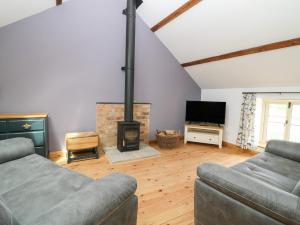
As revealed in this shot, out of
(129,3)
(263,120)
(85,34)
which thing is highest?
(129,3)

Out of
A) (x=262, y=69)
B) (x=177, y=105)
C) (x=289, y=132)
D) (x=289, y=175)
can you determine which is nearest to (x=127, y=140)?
(x=177, y=105)

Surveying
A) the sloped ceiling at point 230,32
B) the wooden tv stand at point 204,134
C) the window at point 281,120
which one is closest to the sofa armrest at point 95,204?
the sloped ceiling at point 230,32

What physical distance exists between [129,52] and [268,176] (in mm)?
3099

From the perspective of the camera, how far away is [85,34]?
3.34 m

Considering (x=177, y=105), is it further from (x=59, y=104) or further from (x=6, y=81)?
(x=6, y=81)

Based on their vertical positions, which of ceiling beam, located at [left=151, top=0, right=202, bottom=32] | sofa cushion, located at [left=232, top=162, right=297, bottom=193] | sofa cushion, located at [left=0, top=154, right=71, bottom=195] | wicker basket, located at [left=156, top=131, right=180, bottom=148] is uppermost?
ceiling beam, located at [left=151, top=0, right=202, bottom=32]

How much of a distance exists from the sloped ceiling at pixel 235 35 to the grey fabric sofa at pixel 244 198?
2.00 m

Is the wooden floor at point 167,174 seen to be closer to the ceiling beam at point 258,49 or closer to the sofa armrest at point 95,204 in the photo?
the sofa armrest at point 95,204

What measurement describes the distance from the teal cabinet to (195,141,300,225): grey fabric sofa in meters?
2.53

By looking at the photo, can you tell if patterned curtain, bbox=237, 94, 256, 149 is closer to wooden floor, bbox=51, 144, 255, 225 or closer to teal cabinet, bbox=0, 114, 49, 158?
wooden floor, bbox=51, 144, 255, 225

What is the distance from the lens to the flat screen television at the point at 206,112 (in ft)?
14.2

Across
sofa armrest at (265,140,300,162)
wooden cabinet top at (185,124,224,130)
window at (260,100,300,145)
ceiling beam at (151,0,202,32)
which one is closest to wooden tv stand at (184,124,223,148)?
wooden cabinet top at (185,124,224,130)

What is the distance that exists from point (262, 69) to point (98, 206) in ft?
12.0

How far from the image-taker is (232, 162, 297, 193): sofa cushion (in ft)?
5.10
